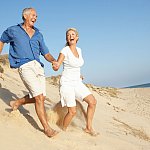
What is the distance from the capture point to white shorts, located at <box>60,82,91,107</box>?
6027 mm

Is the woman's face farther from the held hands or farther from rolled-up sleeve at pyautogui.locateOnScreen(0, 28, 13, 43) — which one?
rolled-up sleeve at pyautogui.locateOnScreen(0, 28, 13, 43)

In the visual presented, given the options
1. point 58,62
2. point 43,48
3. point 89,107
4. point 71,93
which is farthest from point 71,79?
point 43,48

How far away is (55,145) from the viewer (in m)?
5.13

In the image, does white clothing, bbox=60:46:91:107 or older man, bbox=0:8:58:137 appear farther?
white clothing, bbox=60:46:91:107

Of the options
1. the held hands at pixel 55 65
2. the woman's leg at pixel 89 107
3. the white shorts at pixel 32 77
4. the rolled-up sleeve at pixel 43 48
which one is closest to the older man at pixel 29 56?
the white shorts at pixel 32 77

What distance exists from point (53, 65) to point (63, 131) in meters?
1.31

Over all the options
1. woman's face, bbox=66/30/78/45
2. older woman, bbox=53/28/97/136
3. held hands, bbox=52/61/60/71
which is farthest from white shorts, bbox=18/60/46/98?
woman's face, bbox=66/30/78/45

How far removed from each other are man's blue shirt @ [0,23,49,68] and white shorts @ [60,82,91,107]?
35.0 inches

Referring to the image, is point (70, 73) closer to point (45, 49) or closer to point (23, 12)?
point (45, 49)

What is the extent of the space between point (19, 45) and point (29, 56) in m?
0.25

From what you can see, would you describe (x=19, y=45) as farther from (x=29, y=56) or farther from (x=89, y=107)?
(x=89, y=107)

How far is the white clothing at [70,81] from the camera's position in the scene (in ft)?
19.7

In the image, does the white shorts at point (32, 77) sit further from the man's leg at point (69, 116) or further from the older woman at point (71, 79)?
the man's leg at point (69, 116)

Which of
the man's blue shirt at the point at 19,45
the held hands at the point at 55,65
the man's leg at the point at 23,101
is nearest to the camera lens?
the man's blue shirt at the point at 19,45
